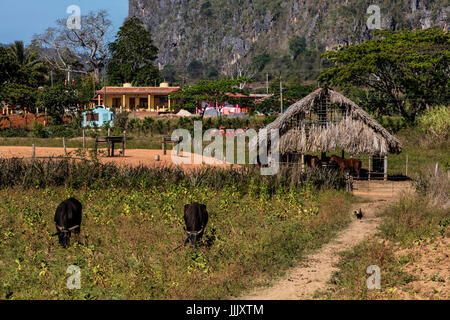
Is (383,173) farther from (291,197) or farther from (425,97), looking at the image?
(425,97)

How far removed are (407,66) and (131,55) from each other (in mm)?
44964

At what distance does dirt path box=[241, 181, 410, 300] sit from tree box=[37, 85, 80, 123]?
1282 inches

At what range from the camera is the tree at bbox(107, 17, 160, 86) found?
233ft

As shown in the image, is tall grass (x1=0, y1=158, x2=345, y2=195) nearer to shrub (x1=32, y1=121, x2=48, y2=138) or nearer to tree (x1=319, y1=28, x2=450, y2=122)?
tree (x1=319, y1=28, x2=450, y2=122)

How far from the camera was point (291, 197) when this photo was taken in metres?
15.7

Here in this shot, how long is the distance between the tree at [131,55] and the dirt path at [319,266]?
57.9m

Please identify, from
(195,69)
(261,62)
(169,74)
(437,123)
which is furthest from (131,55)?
(195,69)

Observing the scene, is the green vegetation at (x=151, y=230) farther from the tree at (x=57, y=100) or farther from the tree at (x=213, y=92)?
the tree at (x=213, y=92)

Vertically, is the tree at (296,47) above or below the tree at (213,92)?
above

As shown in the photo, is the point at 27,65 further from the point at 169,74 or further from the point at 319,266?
the point at 169,74

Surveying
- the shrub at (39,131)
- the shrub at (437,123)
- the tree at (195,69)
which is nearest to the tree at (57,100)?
the shrub at (39,131)

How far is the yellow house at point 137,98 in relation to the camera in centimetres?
5838

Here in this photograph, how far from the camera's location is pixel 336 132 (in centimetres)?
2142

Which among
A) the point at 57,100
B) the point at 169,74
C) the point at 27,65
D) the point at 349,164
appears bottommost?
the point at 349,164
